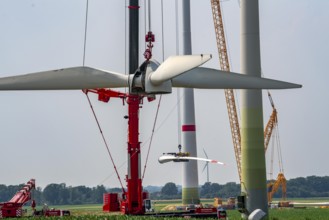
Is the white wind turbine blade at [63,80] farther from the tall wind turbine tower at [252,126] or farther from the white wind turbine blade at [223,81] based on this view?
the tall wind turbine tower at [252,126]

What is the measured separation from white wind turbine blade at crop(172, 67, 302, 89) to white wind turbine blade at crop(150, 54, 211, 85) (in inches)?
102

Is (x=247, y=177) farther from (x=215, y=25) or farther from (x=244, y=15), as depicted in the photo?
(x=215, y=25)

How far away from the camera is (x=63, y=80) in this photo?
54094 mm

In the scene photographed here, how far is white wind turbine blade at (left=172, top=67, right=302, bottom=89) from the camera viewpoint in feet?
162

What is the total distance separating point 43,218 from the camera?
208ft

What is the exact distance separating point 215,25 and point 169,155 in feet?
280

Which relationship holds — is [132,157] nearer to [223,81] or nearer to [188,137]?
[223,81]

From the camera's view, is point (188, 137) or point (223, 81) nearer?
point (223, 81)

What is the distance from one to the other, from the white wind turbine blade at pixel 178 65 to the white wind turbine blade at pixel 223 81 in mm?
2601

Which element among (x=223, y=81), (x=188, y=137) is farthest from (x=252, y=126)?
(x=188, y=137)

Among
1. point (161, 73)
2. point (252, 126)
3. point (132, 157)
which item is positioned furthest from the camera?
point (252, 126)

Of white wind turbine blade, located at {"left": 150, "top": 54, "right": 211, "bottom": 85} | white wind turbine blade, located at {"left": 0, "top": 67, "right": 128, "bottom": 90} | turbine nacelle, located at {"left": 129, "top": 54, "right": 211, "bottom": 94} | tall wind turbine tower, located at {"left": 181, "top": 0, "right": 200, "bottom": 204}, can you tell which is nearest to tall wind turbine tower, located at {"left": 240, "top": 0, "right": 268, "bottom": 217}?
turbine nacelle, located at {"left": 129, "top": 54, "right": 211, "bottom": 94}

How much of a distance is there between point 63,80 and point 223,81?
1161cm

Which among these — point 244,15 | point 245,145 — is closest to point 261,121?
point 245,145
